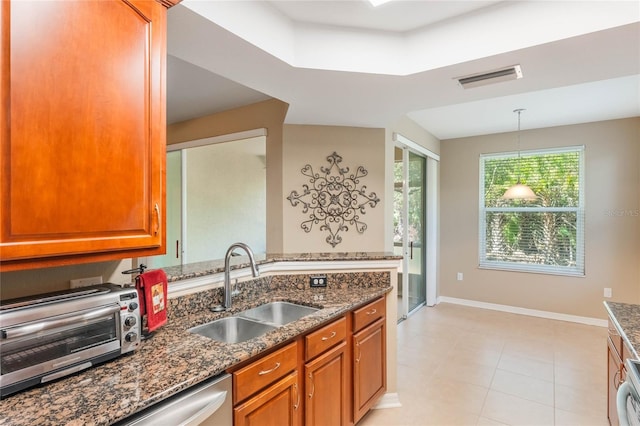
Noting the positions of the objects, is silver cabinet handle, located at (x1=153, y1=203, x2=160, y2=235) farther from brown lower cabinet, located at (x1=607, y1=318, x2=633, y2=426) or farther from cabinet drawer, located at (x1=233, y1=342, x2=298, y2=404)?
brown lower cabinet, located at (x1=607, y1=318, x2=633, y2=426)

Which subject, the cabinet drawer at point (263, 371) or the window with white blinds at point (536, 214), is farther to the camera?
the window with white blinds at point (536, 214)

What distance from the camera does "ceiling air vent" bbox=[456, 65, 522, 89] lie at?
1.97m

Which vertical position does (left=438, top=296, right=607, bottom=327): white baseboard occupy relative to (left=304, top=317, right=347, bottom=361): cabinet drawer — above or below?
below

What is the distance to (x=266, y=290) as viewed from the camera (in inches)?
92.0

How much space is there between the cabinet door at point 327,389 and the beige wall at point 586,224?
145 inches

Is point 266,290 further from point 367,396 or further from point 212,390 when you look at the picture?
point 212,390

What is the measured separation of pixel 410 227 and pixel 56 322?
412cm

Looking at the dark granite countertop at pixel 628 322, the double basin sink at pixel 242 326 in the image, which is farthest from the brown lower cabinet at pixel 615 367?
the double basin sink at pixel 242 326

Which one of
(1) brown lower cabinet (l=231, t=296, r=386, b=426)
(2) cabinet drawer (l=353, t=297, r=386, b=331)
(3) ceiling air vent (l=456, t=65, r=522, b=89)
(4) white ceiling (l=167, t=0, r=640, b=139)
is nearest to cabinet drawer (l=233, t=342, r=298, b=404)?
(1) brown lower cabinet (l=231, t=296, r=386, b=426)

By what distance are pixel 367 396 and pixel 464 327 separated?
94.5 inches

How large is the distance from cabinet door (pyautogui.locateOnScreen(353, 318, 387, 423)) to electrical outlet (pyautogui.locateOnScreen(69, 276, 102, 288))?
56.1 inches

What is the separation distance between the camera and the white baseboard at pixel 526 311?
4200 mm

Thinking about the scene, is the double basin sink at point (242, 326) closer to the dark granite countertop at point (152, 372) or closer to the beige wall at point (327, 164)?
the dark granite countertop at point (152, 372)

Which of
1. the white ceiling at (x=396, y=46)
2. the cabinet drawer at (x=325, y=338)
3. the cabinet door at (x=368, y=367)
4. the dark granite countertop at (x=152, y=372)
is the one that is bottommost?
the cabinet door at (x=368, y=367)
